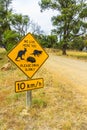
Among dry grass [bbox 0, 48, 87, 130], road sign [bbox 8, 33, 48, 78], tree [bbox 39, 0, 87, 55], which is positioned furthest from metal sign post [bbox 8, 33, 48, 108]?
tree [bbox 39, 0, 87, 55]

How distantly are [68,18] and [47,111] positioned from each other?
2361 centimetres

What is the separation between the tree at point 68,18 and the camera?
1192 inches

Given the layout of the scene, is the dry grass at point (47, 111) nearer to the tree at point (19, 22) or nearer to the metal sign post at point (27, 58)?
the metal sign post at point (27, 58)

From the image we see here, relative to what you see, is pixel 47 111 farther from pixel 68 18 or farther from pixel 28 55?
pixel 68 18

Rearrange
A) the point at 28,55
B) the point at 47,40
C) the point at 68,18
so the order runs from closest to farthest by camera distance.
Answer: the point at 28,55
the point at 68,18
the point at 47,40

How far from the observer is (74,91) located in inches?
388

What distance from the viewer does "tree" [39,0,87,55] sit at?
30266mm

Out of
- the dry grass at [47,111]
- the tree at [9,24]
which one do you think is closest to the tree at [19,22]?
the tree at [9,24]

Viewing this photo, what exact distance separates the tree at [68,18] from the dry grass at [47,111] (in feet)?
68.9

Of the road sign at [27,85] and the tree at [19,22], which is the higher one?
the road sign at [27,85]

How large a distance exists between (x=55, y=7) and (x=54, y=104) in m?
24.6

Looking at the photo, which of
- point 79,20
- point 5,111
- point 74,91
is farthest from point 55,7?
point 5,111

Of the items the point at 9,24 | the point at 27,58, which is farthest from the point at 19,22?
the point at 27,58

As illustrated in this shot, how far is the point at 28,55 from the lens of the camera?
7594 mm
